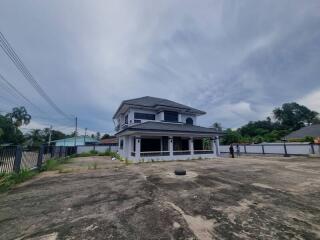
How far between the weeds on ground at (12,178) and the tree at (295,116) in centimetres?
6990

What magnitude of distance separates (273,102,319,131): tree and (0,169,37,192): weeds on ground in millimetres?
69898

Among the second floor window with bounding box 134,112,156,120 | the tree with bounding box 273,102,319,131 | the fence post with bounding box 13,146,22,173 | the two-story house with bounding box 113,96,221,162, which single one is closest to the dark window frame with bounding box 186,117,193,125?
the two-story house with bounding box 113,96,221,162

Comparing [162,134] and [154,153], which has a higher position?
[162,134]

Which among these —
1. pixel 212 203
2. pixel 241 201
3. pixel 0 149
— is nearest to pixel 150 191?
pixel 212 203

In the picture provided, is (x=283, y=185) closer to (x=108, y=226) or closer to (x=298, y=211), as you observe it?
(x=298, y=211)

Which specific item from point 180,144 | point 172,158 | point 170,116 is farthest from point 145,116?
point 172,158

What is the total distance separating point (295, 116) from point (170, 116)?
61209mm

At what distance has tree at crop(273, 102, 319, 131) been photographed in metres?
55.9

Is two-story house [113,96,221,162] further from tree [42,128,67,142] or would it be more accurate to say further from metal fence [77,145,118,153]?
tree [42,128,67,142]

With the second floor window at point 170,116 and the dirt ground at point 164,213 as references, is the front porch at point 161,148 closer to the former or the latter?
the second floor window at point 170,116

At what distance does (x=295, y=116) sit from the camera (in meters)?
57.6

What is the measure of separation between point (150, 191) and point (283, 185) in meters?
5.53

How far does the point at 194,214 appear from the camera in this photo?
386 centimetres

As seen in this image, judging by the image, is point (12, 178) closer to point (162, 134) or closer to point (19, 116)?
point (162, 134)
